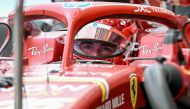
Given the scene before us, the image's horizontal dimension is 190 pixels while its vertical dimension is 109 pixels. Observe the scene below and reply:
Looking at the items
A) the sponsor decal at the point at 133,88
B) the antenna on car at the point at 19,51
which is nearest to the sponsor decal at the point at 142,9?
the sponsor decal at the point at 133,88

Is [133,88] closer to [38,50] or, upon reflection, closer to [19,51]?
[38,50]

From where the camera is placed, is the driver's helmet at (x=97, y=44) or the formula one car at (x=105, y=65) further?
the driver's helmet at (x=97, y=44)

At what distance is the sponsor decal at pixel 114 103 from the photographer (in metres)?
3.33

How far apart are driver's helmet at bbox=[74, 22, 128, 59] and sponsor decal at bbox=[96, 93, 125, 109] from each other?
83 centimetres

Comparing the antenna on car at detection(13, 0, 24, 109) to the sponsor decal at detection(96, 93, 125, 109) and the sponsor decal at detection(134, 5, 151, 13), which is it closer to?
the sponsor decal at detection(96, 93, 125, 109)

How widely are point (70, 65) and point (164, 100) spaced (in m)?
2.01

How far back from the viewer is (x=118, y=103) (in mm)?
3480

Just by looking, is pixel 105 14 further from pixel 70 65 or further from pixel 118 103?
pixel 118 103

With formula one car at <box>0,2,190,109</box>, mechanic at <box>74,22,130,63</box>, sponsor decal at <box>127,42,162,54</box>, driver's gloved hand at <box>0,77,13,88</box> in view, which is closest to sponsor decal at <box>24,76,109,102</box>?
formula one car at <box>0,2,190,109</box>

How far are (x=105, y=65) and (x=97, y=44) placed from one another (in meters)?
0.59

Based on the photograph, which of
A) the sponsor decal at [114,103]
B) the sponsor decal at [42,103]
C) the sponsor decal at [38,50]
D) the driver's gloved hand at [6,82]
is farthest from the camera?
the sponsor decal at [38,50]

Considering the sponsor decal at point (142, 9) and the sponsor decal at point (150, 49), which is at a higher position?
the sponsor decal at point (142, 9)

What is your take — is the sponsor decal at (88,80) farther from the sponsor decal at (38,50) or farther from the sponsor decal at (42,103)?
the sponsor decal at (38,50)

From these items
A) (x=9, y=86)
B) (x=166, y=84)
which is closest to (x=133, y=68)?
(x=9, y=86)
